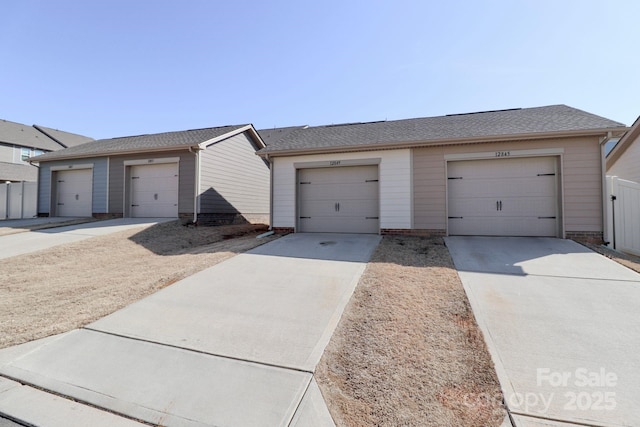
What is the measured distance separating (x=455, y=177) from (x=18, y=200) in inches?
789

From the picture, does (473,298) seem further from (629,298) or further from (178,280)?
(178,280)

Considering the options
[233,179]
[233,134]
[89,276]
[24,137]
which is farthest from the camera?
[24,137]

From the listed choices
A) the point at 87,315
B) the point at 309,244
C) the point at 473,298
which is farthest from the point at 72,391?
the point at 309,244

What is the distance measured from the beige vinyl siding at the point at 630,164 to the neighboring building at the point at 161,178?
1436cm

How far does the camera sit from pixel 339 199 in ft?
31.2

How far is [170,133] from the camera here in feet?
47.8

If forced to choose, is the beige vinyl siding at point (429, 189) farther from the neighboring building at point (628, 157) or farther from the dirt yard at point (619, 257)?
the neighboring building at point (628, 157)

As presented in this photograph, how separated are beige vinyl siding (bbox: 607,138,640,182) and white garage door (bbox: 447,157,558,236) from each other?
462 centimetres

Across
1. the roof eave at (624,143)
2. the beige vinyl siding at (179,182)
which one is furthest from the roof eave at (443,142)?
the beige vinyl siding at (179,182)

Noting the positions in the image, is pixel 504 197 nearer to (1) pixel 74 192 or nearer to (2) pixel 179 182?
(2) pixel 179 182

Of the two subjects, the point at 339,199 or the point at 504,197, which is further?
the point at 339,199

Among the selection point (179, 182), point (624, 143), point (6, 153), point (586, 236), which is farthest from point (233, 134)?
point (6, 153)

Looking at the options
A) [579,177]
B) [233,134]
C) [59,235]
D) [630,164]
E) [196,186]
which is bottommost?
[59,235]

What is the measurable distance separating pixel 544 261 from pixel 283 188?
7101 millimetres
